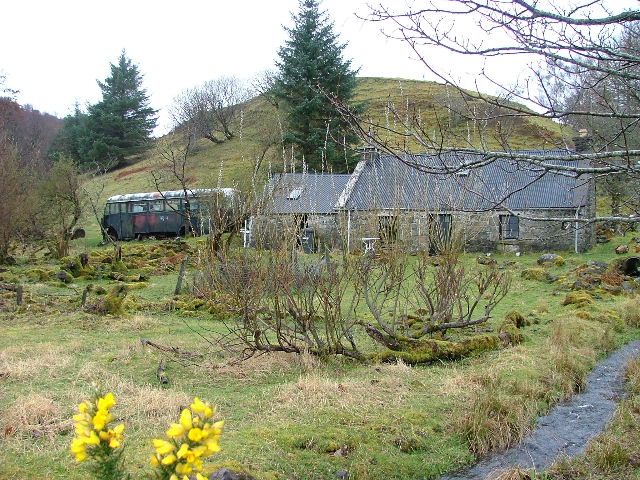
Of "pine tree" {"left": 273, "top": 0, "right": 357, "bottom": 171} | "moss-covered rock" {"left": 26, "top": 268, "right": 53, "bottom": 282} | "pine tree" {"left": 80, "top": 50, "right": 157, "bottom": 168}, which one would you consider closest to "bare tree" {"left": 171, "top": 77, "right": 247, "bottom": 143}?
"pine tree" {"left": 80, "top": 50, "right": 157, "bottom": 168}

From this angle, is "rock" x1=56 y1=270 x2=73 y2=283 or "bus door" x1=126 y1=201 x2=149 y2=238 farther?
"bus door" x1=126 y1=201 x2=149 y2=238

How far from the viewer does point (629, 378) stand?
32.3ft

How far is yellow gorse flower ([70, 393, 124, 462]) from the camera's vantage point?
2.83 meters

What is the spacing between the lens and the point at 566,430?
26.2 ft

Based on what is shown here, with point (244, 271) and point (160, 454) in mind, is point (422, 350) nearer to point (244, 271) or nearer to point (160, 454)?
point (244, 271)

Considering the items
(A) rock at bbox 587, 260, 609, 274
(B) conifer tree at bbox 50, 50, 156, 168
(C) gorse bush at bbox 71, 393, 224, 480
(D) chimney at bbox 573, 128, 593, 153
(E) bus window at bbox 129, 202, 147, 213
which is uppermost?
(B) conifer tree at bbox 50, 50, 156, 168

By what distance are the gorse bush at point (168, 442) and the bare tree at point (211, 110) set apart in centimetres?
5718

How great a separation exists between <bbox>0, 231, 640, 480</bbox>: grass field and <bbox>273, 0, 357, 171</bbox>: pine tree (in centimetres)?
2637

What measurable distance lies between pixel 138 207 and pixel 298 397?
32.3 meters

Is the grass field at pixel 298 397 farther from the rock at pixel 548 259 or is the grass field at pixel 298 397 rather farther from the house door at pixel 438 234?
the rock at pixel 548 259

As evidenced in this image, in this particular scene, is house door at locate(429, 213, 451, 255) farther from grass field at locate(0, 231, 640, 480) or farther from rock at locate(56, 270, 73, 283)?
rock at locate(56, 270, 73, 283)

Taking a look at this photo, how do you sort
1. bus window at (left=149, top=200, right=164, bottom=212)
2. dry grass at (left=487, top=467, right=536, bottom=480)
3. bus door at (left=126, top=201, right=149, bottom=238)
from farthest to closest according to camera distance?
bus door at (left=126, top=201, right=149, bottom=238), bus window at (left=149, top=200, right=164, bottom=212), dry grass at (left=487, top=467, right=536, bottom=480)

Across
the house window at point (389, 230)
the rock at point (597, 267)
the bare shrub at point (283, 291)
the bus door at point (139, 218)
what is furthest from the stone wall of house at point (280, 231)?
the bus door at point (139, 218)

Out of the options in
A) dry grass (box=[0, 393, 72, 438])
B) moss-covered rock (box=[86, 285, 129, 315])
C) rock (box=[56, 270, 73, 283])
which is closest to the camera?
dry grass (box=[0, 393, 72, 438])
